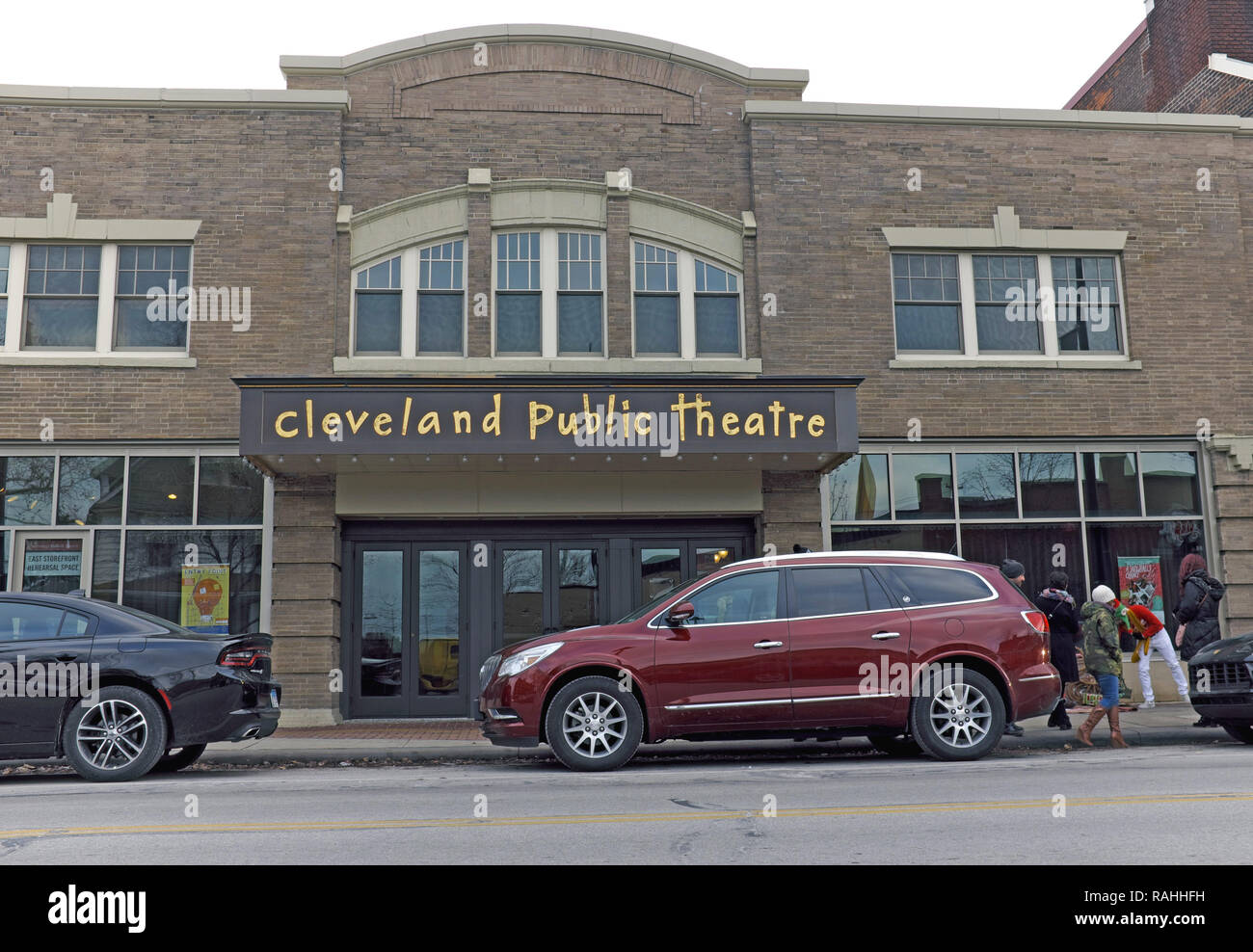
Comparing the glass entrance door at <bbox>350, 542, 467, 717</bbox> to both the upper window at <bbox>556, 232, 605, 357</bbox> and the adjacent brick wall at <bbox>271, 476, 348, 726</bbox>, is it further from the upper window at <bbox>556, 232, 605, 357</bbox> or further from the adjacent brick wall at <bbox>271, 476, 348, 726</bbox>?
the upper window at <bbox>556, 232, 605, 357</bbox>

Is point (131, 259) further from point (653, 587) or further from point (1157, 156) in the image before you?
point (1157, 156)

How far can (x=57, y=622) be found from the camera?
9.65 metres

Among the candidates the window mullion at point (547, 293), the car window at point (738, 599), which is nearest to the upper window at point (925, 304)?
the window mullion at point (547, 293)

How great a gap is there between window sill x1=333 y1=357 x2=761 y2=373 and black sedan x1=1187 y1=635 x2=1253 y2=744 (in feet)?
21.9

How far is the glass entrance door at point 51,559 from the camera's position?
47.7 feet

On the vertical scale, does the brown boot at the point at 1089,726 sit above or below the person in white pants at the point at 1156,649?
below

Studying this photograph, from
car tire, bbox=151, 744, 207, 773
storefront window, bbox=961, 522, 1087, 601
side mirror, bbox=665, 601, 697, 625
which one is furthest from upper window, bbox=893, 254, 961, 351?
car tire, bbox=151, 744, 207, 773

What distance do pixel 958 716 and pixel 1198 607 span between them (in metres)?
5.71

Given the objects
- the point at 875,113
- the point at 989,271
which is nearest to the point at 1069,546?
the point at 989,271

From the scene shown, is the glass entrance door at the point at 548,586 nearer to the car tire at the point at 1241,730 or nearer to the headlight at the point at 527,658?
the headlight at the point at 527,658

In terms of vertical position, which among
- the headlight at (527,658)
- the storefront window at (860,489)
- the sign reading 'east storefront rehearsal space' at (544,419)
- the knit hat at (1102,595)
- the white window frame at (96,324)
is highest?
the white window frame at (96,324)

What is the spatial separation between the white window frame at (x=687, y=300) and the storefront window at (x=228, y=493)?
5.36 m

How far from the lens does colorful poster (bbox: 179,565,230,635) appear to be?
1455 cm

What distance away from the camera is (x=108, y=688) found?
942 centimetres
